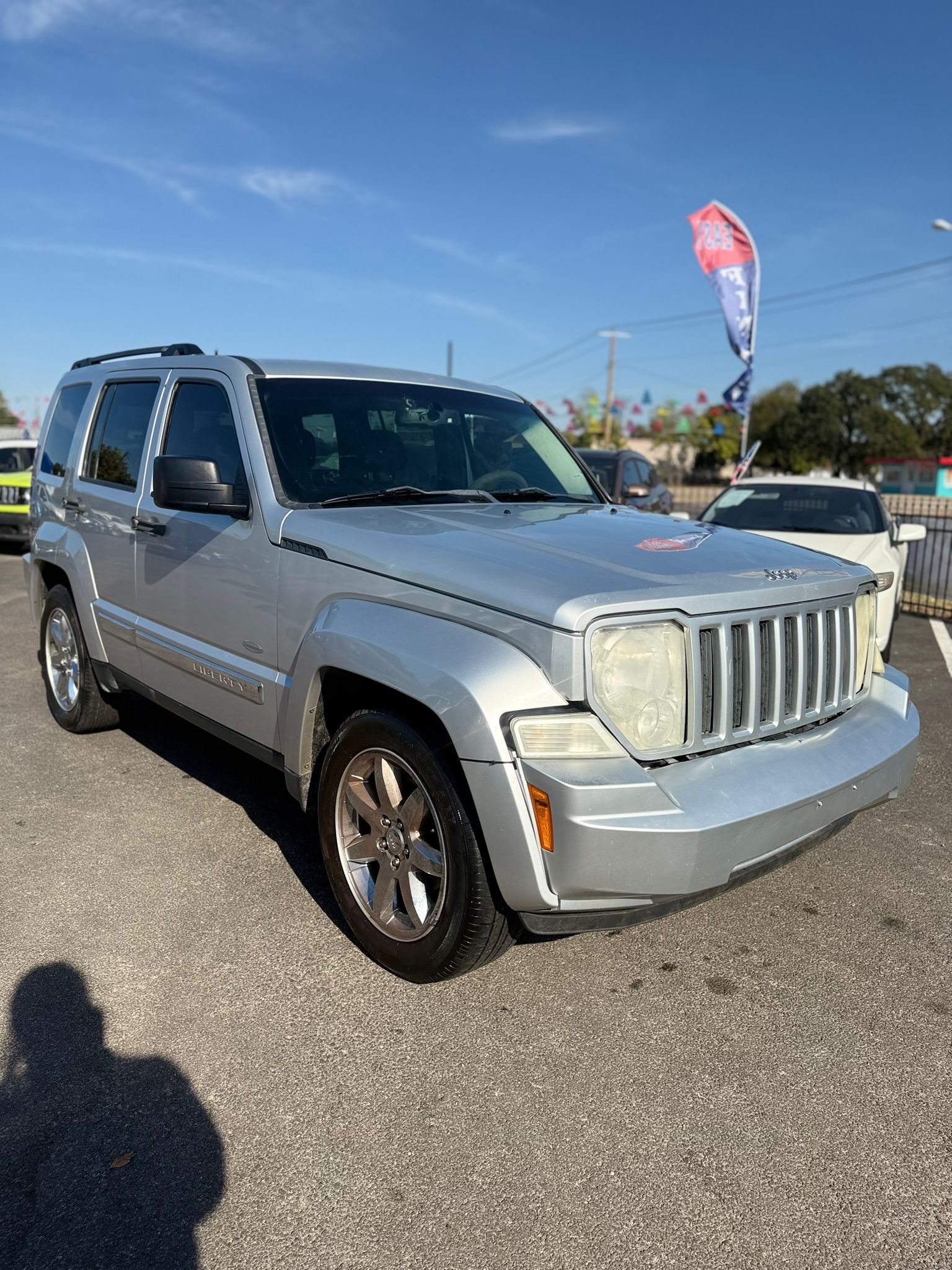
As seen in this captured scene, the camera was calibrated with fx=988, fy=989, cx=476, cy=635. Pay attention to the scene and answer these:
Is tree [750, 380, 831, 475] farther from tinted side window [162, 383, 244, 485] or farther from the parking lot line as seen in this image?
tinted side window [162, 383, 244, 485]

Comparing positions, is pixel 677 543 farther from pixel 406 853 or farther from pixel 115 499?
pixel 115 499

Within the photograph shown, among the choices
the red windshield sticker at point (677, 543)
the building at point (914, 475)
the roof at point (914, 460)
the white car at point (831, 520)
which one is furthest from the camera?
the building at point (914, 475)

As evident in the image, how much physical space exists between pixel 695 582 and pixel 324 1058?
66.3 inches

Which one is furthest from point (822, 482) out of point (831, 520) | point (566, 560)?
point (566, 560)

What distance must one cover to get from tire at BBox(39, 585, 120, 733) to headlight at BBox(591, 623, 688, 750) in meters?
3.48

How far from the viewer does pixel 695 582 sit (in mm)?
2811

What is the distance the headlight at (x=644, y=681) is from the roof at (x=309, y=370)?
209 centimetres

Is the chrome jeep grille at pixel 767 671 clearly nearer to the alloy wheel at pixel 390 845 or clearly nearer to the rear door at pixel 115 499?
the alloy wheel at pixel 390 845

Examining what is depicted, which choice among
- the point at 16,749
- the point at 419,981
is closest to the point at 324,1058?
the point at 419,981

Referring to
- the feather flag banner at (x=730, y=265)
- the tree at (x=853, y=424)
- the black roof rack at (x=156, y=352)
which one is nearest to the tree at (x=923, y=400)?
the tree at (x=853, y=424)

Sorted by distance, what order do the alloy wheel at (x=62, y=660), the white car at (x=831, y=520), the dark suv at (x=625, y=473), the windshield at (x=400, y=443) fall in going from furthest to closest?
the dark suv at (x=625, y=473)
the white car at (x=831, y=520)
the alloy wheel at (x=62, y=660)
the windshield at (x=400, y=443)

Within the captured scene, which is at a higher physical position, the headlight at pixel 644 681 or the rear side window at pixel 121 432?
the rear side window at pixel 121 432

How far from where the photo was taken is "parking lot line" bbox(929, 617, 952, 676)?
8.59 meters

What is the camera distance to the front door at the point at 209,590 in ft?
11.8
